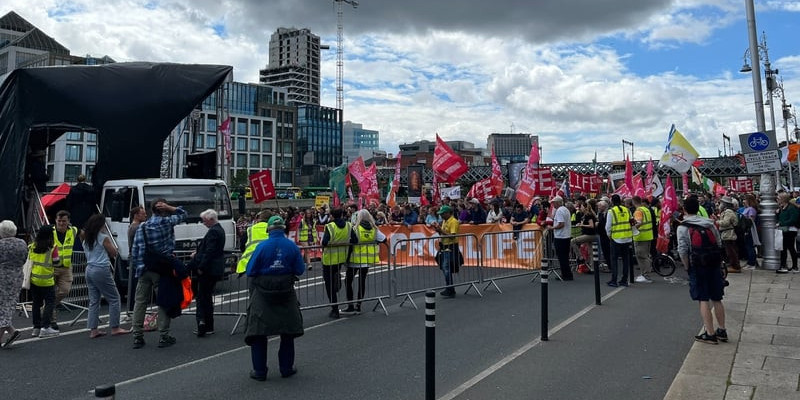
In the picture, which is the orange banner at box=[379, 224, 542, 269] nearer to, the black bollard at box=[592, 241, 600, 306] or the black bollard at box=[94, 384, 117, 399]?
the black bollard at box=[592, 241, 600, 306]

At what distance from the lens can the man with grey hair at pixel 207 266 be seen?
755 cm

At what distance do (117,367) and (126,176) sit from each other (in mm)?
7053

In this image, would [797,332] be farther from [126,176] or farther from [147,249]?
[126,176]

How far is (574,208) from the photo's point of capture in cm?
1432

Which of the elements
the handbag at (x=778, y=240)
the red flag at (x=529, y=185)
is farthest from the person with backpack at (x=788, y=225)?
the red flag at (x=529, y=185)

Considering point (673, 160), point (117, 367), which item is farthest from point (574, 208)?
point (117, 367)

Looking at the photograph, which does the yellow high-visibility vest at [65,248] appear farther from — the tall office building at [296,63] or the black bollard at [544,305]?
the tall office building at [296,63]

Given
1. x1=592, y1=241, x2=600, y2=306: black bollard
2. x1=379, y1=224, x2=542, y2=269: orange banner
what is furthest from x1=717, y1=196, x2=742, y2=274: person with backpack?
x1=592, y1=241, x2=600, y2=306: black bollard

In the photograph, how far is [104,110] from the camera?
11.6 meters

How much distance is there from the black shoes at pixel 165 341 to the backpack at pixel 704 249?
6744 mm

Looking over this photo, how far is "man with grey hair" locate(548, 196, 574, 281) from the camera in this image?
38.2ft

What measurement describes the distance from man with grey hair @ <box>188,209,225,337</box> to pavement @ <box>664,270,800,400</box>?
229 inches

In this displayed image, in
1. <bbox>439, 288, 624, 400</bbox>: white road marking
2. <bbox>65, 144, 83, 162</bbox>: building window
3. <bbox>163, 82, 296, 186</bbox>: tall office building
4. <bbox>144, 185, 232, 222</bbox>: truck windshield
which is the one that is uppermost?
<bbox>163, 82, 296, 186</bbox>: tall office building

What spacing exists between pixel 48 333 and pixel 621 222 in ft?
34.2
